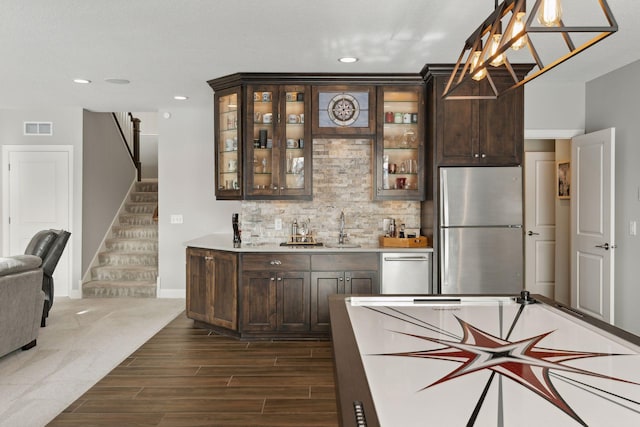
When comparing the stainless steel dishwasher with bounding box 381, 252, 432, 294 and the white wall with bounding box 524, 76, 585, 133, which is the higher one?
the white wall with bounding box 524, 76, 585, 133

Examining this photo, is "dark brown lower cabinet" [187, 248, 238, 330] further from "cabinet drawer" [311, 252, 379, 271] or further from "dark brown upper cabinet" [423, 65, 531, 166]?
"dark brown upper cabinet" [423, 65, 531, 166]

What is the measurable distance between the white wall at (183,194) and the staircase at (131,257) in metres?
0.47

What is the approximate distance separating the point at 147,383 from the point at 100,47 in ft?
8.93

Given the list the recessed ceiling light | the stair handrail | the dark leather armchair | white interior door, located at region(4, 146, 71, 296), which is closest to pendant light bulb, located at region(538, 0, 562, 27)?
the recessed ceiling light

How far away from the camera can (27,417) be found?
3.20 m

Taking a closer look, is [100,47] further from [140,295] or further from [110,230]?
[110,230]

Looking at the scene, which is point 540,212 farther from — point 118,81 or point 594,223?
point 118,81

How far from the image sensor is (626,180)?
4.91 metres

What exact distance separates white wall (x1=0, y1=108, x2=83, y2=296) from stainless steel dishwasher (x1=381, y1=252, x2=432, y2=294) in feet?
14.7

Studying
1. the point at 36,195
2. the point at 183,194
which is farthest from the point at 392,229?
the point at 36,195

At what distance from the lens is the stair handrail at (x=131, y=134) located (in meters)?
8.83

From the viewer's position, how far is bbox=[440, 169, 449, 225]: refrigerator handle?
4.93 metres

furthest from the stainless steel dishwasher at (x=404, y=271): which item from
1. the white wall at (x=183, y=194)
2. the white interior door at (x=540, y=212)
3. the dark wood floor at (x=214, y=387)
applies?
the white wall at (x=183, y=194)

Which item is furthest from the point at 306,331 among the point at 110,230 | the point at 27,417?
the point at 110,230
